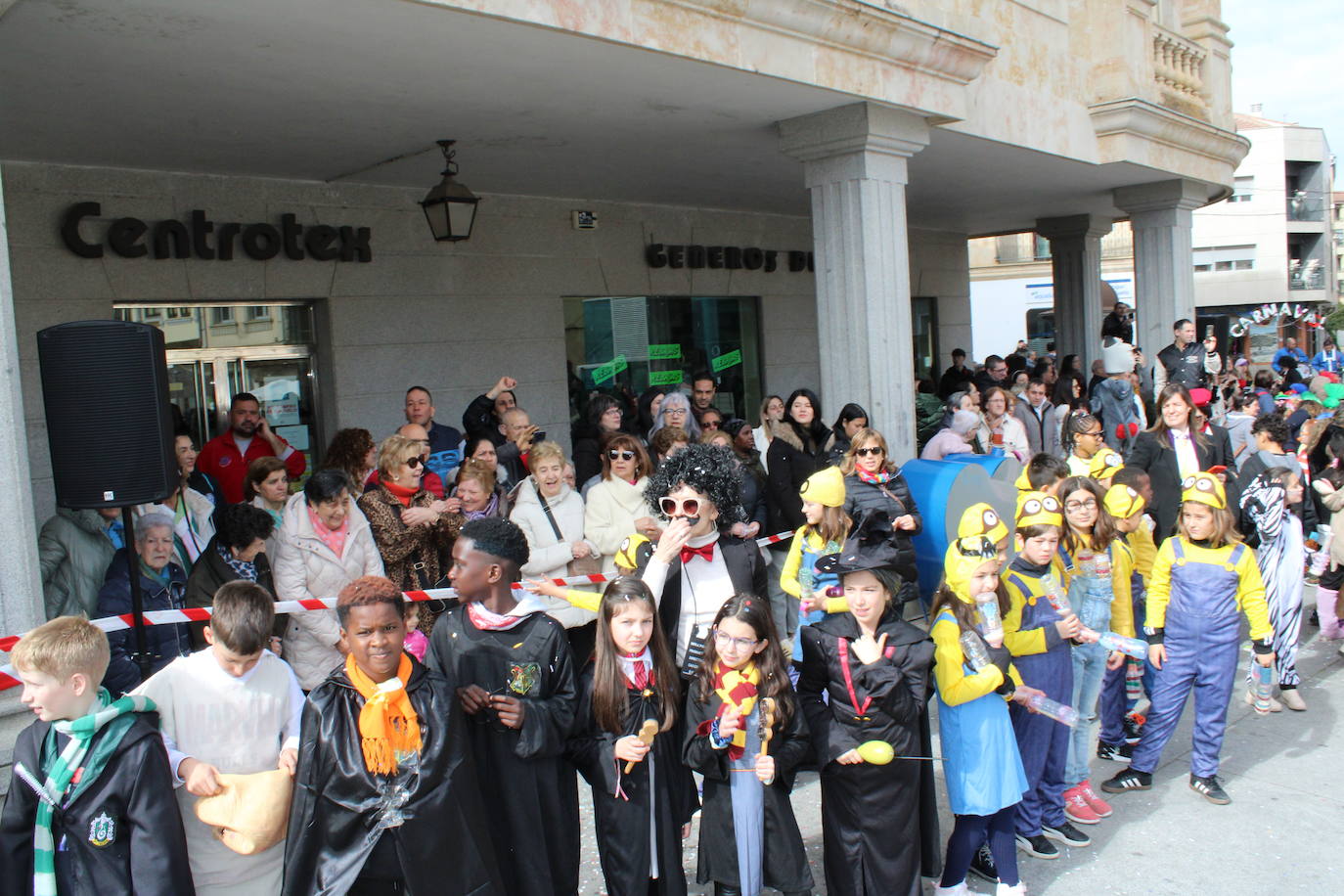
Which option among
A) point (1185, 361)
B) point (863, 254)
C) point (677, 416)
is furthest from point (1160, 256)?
point (677, 416)

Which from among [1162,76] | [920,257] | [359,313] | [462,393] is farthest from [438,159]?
[920,257]

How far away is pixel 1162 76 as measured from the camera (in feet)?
38.6

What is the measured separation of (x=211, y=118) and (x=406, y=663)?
16.5 ft

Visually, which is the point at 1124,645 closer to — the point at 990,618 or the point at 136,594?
the point at 990,618

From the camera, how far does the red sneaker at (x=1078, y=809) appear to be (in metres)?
4.66

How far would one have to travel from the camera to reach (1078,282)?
50.4ft

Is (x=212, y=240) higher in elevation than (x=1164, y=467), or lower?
higher

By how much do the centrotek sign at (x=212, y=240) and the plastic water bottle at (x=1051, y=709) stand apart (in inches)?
279

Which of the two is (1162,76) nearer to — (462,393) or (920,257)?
(920,257)

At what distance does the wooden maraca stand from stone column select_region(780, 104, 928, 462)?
4.66 meters

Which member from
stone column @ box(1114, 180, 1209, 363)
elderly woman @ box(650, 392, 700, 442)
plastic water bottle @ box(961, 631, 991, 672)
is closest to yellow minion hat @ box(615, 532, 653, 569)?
plastic water bottle @ box(961, 631, 991, 672)

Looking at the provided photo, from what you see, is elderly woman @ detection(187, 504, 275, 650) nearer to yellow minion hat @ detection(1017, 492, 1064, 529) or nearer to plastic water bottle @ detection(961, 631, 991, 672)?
plastic water bottle @ detection(961, 631, 991, 672)

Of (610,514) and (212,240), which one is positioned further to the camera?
(212,240)

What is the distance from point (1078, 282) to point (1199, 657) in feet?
37.9
